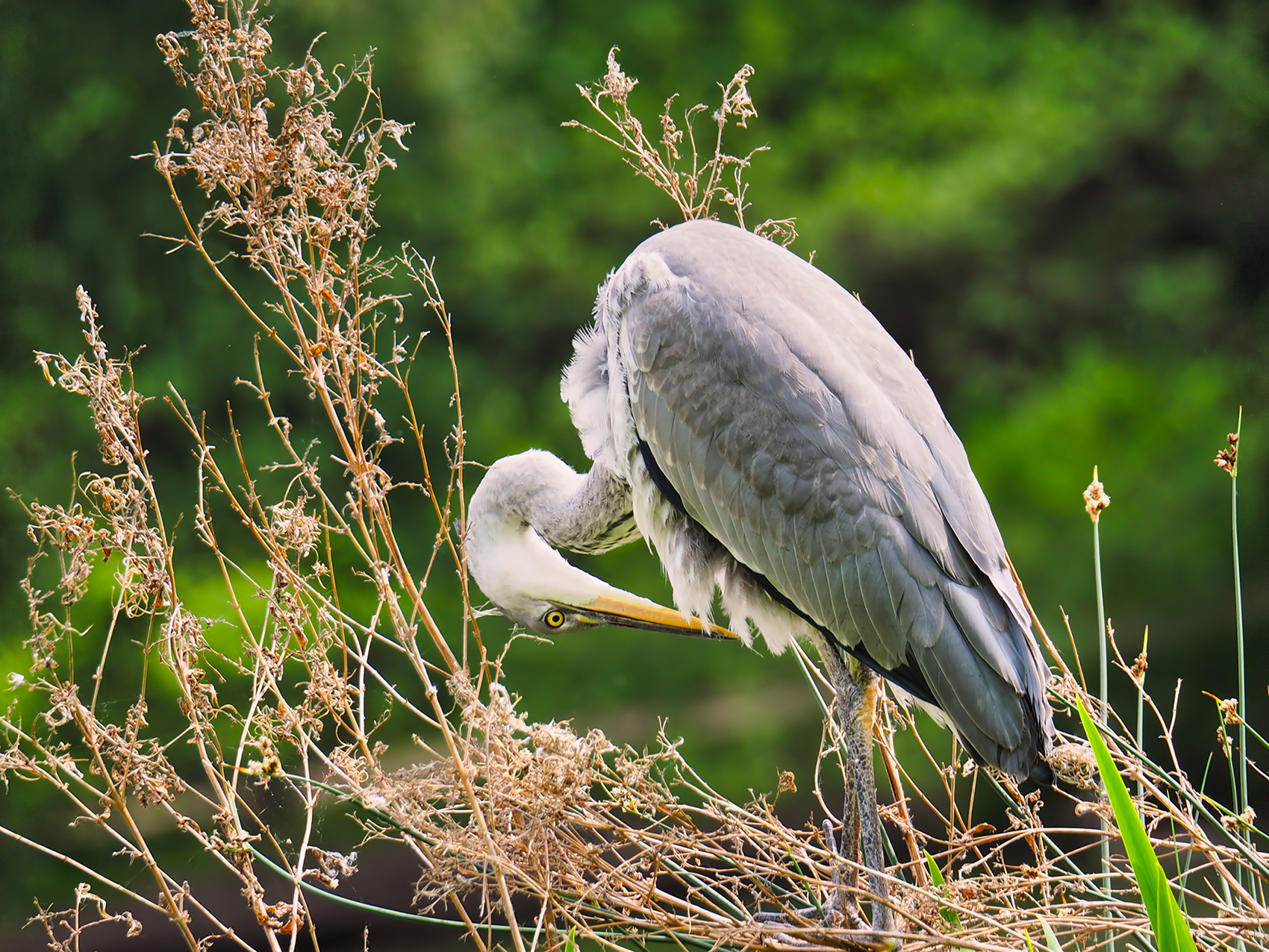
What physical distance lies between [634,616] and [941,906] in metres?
0.92

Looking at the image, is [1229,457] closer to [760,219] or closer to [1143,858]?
[1143,858]

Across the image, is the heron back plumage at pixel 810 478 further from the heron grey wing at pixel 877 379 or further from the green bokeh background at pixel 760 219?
the green bokeh background at pixel 760 219

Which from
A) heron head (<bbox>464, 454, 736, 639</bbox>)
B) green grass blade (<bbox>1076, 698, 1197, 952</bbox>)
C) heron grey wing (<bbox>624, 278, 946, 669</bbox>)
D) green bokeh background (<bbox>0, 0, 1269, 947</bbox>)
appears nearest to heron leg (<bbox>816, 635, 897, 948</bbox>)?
heron grey wing (<bbox>624, 278, 946, 669</bbox>)

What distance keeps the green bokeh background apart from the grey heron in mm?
3320

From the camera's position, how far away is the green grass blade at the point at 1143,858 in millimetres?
1204

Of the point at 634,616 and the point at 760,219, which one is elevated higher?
the point at 760,219

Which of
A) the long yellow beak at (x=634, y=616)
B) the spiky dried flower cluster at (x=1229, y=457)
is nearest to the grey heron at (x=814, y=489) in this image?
the long yellow beak at (x=634, y=616)

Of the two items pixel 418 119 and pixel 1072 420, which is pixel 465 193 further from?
pixel 1072 420

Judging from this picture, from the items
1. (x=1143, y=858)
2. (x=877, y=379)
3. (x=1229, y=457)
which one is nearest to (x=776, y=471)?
(x=877, y=379)

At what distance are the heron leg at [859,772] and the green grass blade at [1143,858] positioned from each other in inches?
20.4

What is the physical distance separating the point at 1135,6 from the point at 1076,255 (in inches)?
58.1

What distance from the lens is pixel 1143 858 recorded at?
1.22 meters

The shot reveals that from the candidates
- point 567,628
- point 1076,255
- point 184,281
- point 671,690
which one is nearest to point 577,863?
point 567,628

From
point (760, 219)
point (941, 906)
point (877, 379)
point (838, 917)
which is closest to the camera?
point (941, 906)
